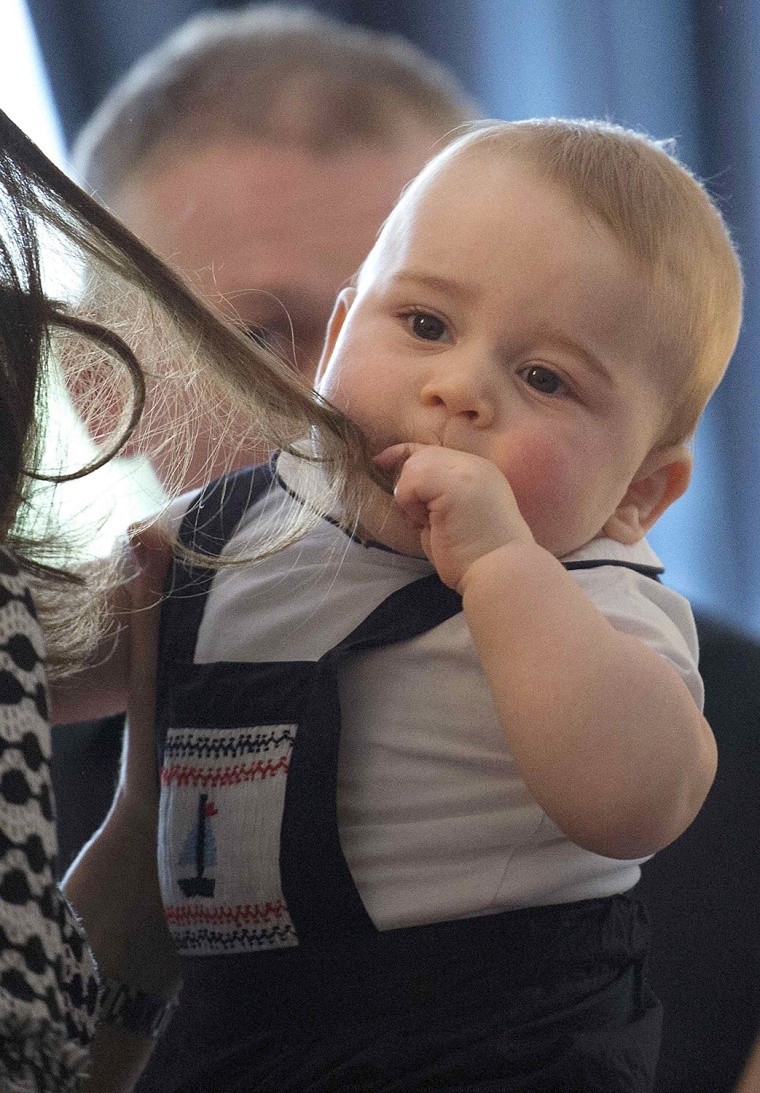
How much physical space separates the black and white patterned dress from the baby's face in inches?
9.4

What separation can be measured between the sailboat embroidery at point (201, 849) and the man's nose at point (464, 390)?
26 cm

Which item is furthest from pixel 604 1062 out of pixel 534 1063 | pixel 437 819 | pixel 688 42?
pixel 688 42

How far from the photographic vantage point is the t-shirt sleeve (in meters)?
0.65

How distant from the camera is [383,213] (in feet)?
3.80

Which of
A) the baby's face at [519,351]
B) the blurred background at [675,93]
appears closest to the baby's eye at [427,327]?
the baby's face at [519,351]

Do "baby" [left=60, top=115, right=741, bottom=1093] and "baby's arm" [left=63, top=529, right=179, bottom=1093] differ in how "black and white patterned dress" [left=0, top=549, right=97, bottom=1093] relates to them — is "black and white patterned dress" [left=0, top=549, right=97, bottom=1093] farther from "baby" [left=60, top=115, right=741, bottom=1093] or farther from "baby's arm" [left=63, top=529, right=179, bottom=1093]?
"baby's arm" [left=63, top=529, right=179, bottom=1093]

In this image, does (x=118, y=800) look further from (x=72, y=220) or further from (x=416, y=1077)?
(x=72, y=220)

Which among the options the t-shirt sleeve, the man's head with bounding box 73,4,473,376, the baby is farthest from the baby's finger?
the man's head with bounding box 73,4,473,376

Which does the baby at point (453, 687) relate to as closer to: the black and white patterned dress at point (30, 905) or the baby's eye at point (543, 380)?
the baby's eye at point (543, 380)

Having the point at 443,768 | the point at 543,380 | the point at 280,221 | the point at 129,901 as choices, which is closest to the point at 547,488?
the point at 543,380

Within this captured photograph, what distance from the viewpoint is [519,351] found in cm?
67

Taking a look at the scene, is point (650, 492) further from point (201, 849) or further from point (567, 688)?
point (201, 849)

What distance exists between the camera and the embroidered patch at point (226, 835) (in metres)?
0.68

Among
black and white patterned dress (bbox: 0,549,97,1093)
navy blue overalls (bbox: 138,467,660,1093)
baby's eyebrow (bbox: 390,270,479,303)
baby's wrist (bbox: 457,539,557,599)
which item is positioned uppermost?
baby's eyebrow (bbox: 390,270,479,303)
